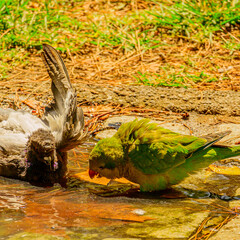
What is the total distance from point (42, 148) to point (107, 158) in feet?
1.77

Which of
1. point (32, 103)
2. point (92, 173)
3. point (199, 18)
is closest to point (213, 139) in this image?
point (92, 173)

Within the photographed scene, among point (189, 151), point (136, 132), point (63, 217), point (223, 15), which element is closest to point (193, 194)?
point (189, 151)

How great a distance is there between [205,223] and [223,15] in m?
5.70

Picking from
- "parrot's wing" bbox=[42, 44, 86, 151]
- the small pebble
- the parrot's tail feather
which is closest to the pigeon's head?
"parrot's wing" bbox=[42, 44, 86, 151]

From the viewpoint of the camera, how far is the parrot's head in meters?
3.51

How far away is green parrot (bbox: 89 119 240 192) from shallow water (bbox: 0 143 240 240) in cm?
15

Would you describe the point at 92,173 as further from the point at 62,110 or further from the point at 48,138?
the point at 62,110

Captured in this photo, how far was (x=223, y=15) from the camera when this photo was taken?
7766mm

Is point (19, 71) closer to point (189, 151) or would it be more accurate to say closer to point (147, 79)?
point (147, 79)

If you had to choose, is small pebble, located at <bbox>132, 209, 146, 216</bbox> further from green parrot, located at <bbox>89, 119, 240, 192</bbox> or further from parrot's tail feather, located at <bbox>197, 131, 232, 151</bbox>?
parrot's tail feather, located at <bbox>197, 131, 232, 151</bbox>

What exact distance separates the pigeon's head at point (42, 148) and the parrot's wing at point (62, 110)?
0.48 ft

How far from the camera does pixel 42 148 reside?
356 centimetres

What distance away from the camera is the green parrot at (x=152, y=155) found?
3514mm

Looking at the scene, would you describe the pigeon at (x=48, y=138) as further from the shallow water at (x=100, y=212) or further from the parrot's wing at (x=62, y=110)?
the shallow water at (x=100, y=212)
